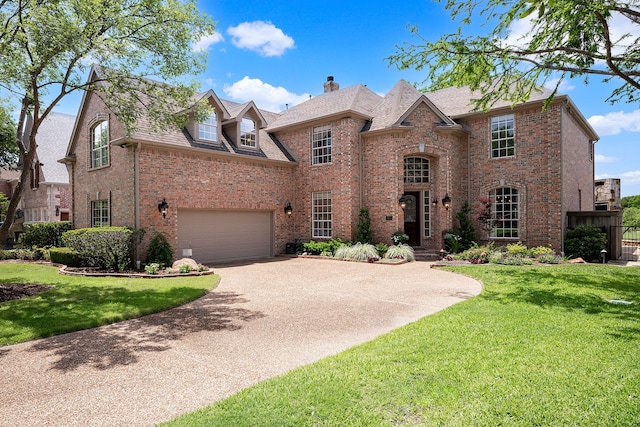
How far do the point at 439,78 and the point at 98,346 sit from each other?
988 centimetres

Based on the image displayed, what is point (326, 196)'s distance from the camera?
54.9ft

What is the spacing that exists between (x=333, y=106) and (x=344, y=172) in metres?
3.61

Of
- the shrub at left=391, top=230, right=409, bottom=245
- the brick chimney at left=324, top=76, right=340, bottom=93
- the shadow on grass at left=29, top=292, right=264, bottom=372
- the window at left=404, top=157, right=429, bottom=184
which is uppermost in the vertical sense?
the brick chimney at left=324, top=76, right=340, bottom=93

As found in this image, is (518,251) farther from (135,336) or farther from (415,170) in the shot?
(135,336)

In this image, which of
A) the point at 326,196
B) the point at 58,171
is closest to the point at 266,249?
the point at 326,196

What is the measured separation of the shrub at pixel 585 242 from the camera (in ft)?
44.0

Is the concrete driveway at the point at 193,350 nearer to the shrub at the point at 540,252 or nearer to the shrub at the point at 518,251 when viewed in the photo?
the shrub at the point at 518,251

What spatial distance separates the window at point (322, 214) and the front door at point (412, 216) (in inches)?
135

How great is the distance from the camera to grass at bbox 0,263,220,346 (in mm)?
5910

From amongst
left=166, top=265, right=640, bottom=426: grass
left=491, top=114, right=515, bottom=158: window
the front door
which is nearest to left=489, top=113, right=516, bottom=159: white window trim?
left=491, top=114, right=515, bottom=158: window

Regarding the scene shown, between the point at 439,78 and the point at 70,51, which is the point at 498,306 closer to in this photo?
the point at 439,78

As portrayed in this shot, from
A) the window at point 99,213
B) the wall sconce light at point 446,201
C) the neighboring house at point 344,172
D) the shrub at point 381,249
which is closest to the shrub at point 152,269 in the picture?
the neighboring house at point 344,172

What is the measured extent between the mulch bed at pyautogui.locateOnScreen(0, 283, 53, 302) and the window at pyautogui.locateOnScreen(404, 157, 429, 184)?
13319 millimetres

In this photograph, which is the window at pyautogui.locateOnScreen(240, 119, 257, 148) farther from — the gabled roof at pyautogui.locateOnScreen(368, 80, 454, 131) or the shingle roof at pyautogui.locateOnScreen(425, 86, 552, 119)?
the shingle roof at pyautogui.locateOnScreen(425, 86, 552, 119)
